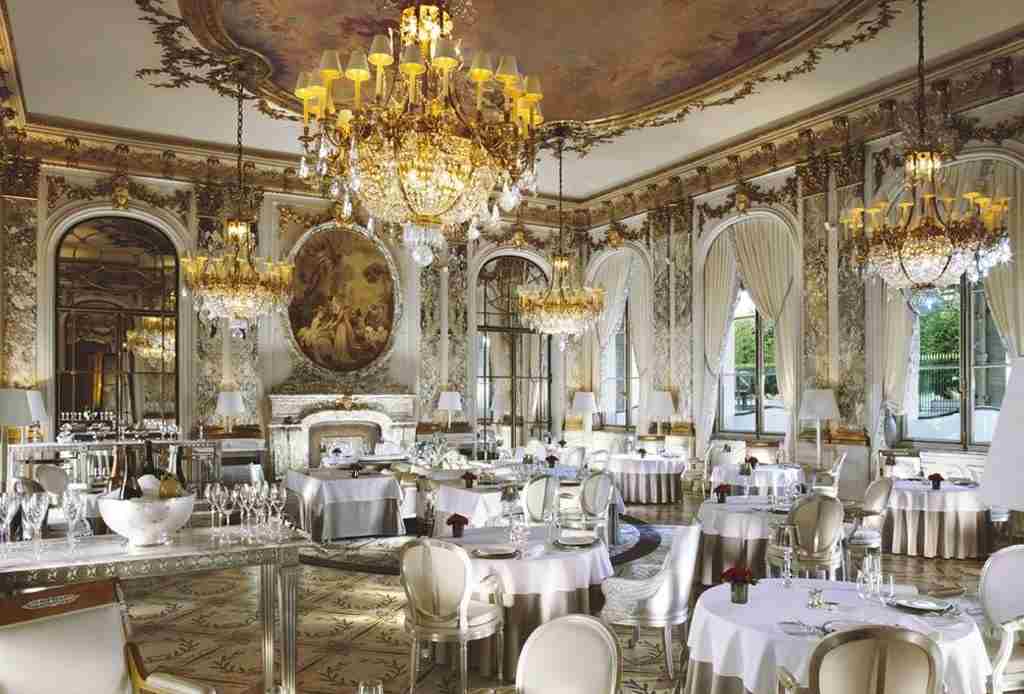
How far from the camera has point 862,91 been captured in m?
9.17

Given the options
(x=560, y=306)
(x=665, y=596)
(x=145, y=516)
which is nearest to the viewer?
(x=145, y=516)

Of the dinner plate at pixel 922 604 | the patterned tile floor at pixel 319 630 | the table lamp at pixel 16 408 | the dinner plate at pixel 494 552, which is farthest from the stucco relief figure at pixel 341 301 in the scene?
the dinner plate at pixel 922 604

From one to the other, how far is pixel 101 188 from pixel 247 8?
528 cm

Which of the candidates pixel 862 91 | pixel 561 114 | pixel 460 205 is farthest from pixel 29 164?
pixel 862 91

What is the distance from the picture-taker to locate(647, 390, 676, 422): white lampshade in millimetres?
12312

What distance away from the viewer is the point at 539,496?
6840 millimetres

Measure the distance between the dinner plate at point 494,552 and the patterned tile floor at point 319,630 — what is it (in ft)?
2.41

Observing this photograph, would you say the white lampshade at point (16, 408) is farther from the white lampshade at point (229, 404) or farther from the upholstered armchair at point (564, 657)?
the upholstered armchair at point (564, 657)

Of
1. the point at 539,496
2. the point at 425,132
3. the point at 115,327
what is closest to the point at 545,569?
the point at 539,496

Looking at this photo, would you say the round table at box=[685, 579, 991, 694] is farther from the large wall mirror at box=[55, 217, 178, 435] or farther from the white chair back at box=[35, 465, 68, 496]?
the large wall mirror at box=[55, 217, 178, 435]

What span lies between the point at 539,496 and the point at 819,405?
4.42 metres

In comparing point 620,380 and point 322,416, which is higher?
point 620,380

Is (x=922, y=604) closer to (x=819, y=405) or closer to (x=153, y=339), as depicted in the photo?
(x=819, y=405)

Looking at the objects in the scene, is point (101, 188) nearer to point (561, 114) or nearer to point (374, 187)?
point (561, 114)
